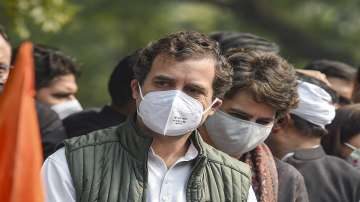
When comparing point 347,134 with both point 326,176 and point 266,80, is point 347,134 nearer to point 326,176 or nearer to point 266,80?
point 326,176

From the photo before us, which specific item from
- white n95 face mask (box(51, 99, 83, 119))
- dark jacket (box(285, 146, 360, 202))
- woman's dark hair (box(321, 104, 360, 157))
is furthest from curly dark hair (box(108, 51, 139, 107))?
woman's dark hair (box(321, 104, 360, 157))

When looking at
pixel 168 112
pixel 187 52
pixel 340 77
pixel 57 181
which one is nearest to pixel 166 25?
pixel 340 77

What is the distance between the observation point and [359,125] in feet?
24.4

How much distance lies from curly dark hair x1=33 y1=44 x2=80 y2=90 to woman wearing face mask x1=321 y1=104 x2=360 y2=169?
2063 mm

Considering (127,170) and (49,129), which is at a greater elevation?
(127,170)

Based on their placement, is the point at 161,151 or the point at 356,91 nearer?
the point at 161,151

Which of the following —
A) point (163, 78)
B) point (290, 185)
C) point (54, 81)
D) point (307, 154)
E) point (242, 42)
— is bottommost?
point (54, 81)

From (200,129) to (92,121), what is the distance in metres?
1.26

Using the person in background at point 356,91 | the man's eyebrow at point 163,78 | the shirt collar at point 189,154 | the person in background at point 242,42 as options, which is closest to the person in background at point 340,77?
the person in background at point 356,91

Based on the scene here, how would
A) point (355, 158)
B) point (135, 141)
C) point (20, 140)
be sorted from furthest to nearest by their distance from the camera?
point (355, 158) < point (135, 141) < point (20, 140)

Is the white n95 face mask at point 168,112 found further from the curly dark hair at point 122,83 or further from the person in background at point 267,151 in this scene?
the curly dark hair at point 122,83

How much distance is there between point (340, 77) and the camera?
29.6ft

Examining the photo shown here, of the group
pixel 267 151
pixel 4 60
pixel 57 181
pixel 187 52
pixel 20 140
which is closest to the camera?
pixel 20 140

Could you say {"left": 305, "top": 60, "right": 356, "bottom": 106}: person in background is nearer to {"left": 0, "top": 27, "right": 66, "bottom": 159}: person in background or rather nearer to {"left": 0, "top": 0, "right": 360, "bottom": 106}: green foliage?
{"left": 0, "top": 27, "right": 66, "bottom": 159}: person in background
